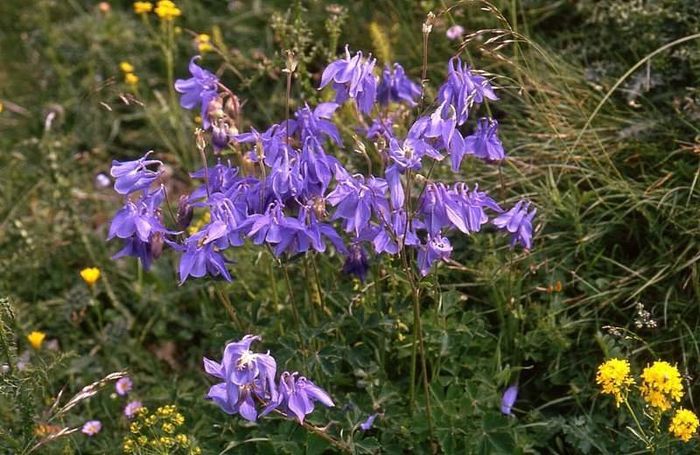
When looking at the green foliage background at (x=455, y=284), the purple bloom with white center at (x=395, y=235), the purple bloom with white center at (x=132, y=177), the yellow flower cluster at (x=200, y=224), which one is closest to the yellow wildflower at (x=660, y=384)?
the green foliage background at (x=455, y=284)

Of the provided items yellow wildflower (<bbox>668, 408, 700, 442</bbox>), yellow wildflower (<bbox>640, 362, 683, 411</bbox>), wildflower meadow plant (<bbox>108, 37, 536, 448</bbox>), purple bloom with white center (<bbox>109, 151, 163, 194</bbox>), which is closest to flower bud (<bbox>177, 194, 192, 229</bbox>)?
wildflower meadow plant (<bbox>108, 37, 536, 448</bbox>)

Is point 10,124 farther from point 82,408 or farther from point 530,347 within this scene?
point 530,347

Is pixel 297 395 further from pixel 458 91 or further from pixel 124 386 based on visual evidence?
pixel 124 386

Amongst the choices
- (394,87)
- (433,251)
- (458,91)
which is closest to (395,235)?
(433,251)

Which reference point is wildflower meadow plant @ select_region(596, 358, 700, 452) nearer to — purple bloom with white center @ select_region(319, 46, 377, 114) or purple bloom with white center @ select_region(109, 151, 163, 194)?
purple bloom with white center @ select_region(319, 46, 377, 114)

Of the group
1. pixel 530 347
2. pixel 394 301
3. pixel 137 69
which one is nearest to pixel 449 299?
pixel 394 301
